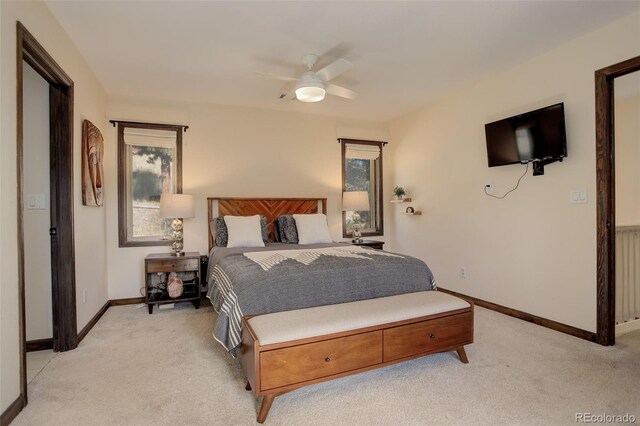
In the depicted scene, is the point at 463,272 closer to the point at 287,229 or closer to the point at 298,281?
the point at 287,229

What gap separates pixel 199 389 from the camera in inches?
82.4

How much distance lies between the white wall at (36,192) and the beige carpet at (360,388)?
428 millimetres

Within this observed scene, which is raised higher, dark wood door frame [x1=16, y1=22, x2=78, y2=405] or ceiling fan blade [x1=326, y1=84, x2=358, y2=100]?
ceiling fan blade [x1=326, y1=84, x2=358, y2=100]

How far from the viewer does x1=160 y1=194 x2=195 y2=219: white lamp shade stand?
3.80 metres

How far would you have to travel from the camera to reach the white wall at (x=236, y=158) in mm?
4051

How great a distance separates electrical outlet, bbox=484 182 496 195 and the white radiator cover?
1.12 m

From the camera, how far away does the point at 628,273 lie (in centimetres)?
315

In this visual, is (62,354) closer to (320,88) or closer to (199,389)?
(199,389)

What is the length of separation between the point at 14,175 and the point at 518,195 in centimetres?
402

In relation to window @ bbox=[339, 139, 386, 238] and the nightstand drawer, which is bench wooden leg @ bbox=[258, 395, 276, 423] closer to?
the nightstand drawer

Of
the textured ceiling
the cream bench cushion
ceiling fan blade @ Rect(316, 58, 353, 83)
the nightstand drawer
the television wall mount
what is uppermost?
the textured ceiling

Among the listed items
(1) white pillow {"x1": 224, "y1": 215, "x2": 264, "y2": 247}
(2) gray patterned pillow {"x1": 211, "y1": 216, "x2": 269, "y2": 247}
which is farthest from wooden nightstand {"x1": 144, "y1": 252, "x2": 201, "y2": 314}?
(1) white pillow {"x1": 224, "y1": 215, "x2": 264, "y2": 247}

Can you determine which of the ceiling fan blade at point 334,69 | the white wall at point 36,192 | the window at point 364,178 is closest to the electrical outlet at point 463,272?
the window at point 364,178

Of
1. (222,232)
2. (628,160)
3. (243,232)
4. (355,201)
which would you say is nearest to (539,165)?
(628,160)
